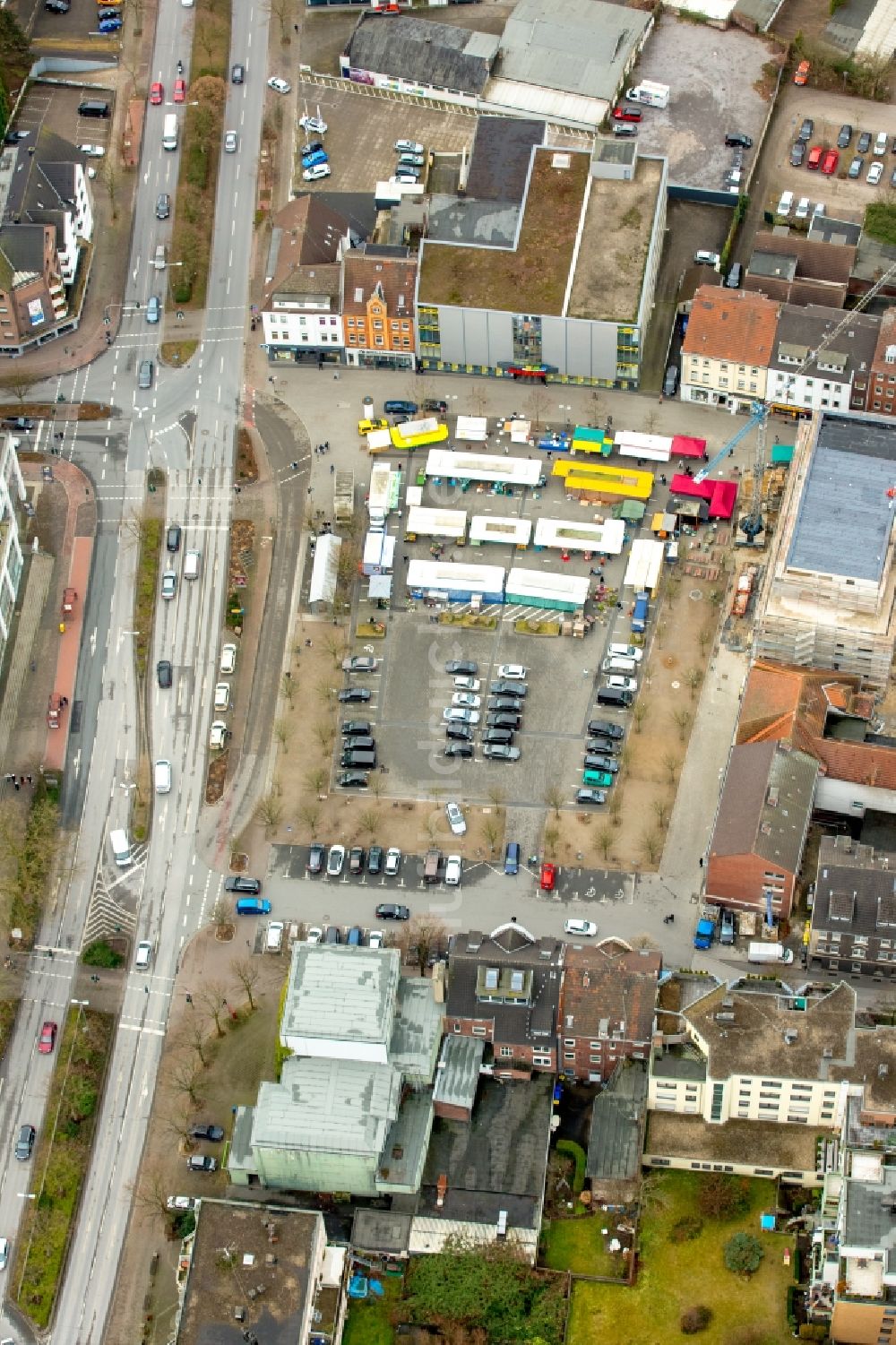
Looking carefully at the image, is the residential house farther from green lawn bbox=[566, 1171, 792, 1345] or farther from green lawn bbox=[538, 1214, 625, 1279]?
green lawn bbox=[566, 1171, 792, 1345]

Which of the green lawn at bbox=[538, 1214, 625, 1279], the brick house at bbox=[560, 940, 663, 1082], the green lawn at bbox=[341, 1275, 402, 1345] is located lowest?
the green lawn at bbox=[341, 1275, 402, 1345]

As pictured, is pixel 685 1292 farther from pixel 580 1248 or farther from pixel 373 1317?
pixel 373 1317

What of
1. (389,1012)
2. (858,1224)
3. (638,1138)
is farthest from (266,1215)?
(858,1224)

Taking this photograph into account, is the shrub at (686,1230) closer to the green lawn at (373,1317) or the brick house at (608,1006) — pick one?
the brick house at (608,1006)

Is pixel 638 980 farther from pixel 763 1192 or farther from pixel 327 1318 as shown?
pixel 327 1318

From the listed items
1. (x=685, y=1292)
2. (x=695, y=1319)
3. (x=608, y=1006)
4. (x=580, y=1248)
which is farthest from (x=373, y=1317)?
(x=608, y=1006)

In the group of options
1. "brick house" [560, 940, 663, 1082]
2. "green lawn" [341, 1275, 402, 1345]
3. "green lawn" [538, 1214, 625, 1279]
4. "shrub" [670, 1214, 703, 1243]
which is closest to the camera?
"green lawn" [341, 1275, 402, 1345]

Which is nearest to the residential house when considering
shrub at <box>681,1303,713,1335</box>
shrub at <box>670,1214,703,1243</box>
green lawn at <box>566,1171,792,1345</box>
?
green lawn at <box>566,1171,792,1345</box>
